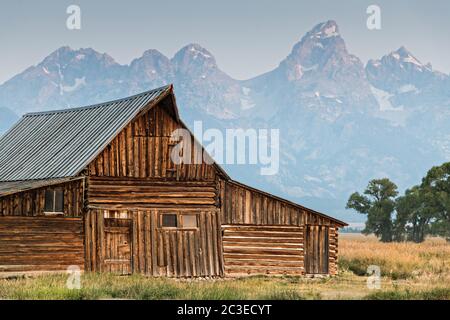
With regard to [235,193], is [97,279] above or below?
below

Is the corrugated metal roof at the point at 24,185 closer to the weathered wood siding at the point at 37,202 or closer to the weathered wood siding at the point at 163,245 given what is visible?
the weathered wood siding at the point at 37,202

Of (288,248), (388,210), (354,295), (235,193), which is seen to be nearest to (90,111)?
(235,193)

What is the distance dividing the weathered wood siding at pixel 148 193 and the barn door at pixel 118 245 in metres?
0.61

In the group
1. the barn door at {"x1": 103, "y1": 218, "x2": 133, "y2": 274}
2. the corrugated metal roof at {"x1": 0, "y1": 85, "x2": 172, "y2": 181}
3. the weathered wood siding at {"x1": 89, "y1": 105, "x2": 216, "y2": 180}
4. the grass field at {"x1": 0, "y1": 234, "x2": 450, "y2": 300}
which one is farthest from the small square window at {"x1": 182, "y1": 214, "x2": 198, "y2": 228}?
the corrugated metal roof at {"x1": 0, "y1": 85, "x2": 172, "y2": 181}

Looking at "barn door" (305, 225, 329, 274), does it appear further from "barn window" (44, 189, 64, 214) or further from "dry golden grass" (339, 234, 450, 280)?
"barn window" (44, 189, 64, 214)

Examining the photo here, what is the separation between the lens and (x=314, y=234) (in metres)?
37.7

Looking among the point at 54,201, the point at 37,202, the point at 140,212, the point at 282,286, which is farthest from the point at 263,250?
the point at 37,202

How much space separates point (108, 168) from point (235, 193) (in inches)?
202

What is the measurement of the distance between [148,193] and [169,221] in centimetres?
134

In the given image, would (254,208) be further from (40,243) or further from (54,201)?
(40,243)

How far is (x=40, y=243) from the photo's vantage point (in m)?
32.3
